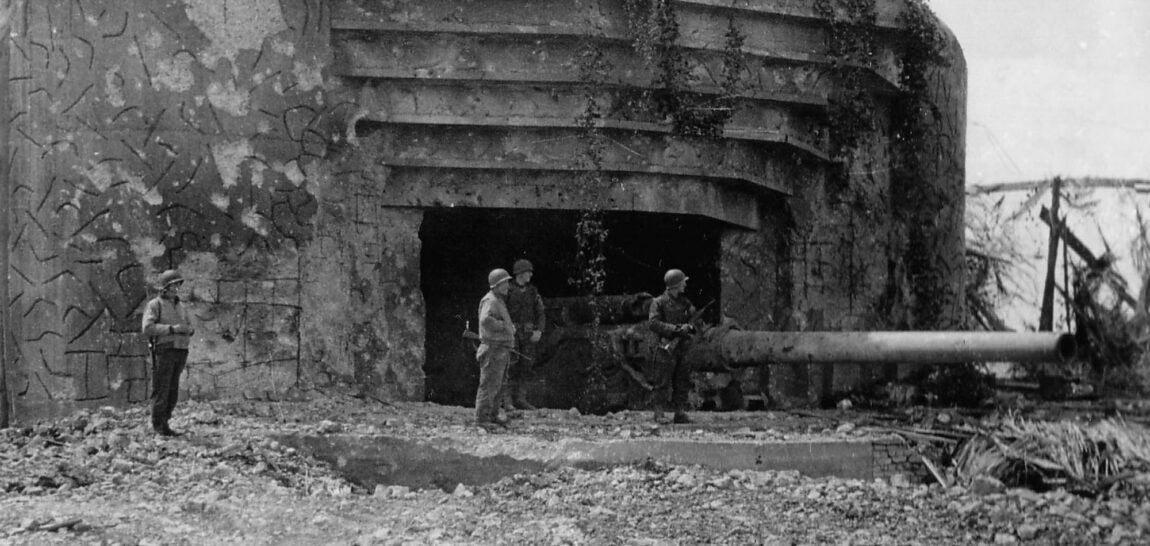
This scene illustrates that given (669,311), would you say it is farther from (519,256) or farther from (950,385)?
(519,256)

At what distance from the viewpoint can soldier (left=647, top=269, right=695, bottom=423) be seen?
1082 centimetres

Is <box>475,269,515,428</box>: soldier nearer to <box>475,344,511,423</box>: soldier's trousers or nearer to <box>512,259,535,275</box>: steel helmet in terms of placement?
<box>475,344,511,423</box>: soldier's trousers

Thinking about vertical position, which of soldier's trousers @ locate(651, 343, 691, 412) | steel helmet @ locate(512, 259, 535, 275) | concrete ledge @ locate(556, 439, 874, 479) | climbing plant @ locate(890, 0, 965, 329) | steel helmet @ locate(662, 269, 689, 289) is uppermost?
climbing plant @ locate(890, 0, 965, 329)

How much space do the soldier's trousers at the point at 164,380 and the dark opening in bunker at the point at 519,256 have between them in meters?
4.17

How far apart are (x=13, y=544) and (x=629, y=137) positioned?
7.25m

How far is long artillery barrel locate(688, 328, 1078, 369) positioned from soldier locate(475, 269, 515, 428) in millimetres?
1725

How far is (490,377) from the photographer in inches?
408

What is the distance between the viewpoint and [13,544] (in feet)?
21.4

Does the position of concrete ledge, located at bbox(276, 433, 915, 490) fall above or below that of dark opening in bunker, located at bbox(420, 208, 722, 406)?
below

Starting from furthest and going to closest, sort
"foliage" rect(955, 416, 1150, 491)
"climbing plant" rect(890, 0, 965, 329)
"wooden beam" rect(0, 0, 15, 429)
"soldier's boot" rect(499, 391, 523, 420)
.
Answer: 1. "climbing plant" rect(890, 0, 965, 329)
2. "wooden beam" rect(0, 0, 15, 429)
3. "soldier's boot" rect(499, 391, 523, 420)
4. "foliage" rect(955, 416, 1150, 491)

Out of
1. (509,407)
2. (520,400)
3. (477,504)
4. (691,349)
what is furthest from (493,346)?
(477,504)

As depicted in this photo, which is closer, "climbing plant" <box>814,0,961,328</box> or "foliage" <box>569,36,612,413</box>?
"foliage" <box>569,36,612,413</box>

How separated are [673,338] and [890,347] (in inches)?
64.9

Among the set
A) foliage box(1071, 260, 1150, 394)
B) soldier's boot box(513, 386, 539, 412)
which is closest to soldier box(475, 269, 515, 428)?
soldier's boot box(513, 386, 539, 412)
